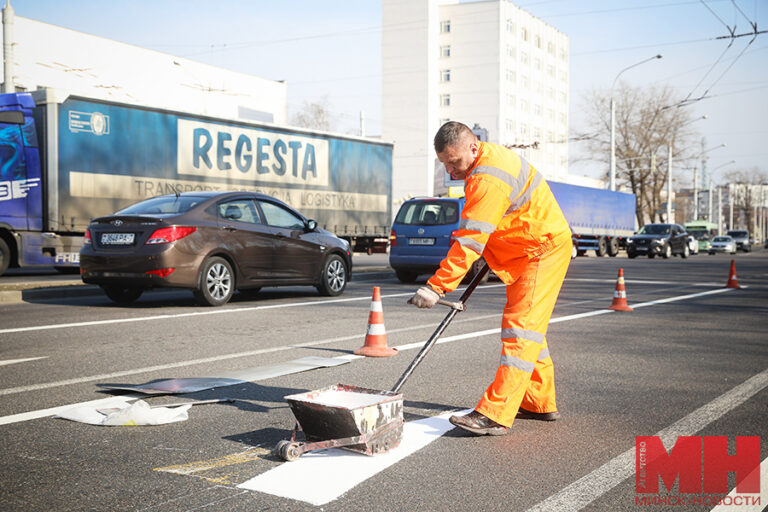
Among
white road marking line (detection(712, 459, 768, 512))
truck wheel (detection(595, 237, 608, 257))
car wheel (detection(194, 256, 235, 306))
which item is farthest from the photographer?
truck wheel (detection(595, 237, 608, 257))

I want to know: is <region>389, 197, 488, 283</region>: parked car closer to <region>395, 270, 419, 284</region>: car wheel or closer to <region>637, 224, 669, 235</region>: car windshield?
<region>395, 270, 419, 284</region>: car wheel

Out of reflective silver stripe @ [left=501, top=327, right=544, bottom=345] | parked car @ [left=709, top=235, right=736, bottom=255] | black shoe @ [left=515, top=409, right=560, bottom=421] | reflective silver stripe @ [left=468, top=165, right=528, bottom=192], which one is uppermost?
reflective silver stripe @ [left=468, top=165, right=528, bottom=192]

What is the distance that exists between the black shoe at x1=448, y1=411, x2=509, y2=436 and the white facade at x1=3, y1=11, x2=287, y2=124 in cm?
3259

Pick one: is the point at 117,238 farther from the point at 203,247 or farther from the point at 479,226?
the point at 479,226

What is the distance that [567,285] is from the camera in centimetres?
1667

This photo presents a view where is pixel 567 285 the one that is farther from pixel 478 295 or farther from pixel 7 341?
pixel 7 341

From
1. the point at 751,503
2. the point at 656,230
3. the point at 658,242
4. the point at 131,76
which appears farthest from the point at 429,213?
the point at 131,76

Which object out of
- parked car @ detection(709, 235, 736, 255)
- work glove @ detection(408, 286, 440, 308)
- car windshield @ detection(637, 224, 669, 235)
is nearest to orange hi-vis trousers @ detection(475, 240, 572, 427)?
work glove @ detection(408, 286, 440, 308)

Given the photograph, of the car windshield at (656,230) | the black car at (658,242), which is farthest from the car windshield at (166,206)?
the car windshield at (656,230)

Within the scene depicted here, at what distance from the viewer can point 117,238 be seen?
1049cm

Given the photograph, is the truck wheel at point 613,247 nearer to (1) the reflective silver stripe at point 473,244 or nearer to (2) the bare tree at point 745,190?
(1) the reflective silver stripe at point 473,244

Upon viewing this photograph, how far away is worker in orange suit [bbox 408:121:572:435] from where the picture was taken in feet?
14.1

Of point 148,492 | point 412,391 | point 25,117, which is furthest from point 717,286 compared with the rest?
point 148,492

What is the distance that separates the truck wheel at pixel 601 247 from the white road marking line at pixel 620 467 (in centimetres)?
3678
